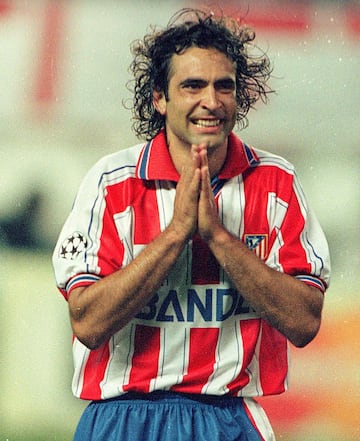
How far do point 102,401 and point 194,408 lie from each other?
154 mm

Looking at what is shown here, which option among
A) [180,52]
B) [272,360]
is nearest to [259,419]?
[272,360]

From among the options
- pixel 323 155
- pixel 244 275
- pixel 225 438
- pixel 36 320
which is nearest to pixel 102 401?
pixel 225 438

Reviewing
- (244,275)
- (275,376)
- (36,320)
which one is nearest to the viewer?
(244,275)

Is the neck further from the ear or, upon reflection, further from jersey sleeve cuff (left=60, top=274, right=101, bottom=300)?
jersey sleeve cuff (left=60, top=274, right=101, bottom=300)

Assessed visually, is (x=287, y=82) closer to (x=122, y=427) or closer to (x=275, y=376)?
(x=275, y=376)

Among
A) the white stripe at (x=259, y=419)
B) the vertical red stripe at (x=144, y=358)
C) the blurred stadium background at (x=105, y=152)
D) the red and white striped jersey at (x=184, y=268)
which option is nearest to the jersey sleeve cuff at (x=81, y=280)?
the red and white striped jersey at (x=184, y=268)

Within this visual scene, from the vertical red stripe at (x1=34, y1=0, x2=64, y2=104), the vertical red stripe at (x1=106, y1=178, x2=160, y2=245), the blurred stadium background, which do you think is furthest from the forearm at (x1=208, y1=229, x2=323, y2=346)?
the vertical red stripe at (x1=34, y1=0, x2=64, y2=104)

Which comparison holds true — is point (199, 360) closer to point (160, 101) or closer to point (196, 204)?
point (196, 204)

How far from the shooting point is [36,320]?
2289mm

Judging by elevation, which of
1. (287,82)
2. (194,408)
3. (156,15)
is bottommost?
(194,408)

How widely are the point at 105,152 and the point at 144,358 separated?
2.65ft

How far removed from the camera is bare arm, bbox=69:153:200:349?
154 cm

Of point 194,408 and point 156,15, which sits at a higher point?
point 156,15

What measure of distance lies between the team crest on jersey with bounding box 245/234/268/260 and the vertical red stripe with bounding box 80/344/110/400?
11.5 inches
